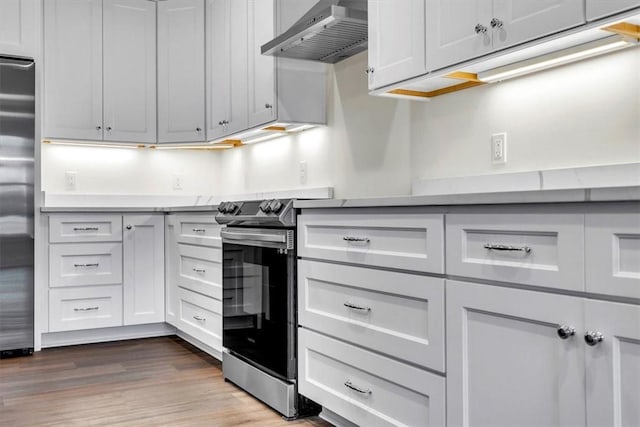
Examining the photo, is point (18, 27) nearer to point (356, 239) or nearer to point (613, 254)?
point (356, 239)

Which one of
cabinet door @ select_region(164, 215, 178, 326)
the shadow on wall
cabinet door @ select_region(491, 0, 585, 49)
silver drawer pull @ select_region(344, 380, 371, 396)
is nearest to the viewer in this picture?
cabinet door @ select_region(491, 0, 585, 49)

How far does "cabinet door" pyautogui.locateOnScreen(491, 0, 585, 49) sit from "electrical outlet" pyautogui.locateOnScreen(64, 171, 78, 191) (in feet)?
11.4

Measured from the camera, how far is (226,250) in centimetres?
308

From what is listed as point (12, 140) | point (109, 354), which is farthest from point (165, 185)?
point (109, 354)

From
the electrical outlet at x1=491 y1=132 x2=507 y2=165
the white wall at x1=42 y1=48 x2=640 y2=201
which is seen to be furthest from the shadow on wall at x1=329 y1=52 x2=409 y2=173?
the electrical outlet at x1=491 y1=132 x2=507 y2=165

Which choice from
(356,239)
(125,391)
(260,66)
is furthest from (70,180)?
(356,239)

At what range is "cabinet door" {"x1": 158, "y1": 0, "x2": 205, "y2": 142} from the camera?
434cm

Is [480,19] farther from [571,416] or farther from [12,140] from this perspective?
[12,140]

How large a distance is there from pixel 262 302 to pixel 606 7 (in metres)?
1.77

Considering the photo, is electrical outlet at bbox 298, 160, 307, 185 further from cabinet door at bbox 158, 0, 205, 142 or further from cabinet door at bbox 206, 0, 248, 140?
cabinet door at bbox 158, 0, 205, 142

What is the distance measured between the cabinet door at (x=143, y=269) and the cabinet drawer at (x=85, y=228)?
0.24 ft

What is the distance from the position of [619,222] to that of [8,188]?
11.9ft

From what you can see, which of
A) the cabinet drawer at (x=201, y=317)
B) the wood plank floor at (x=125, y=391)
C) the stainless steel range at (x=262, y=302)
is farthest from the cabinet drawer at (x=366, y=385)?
the cabinet drawer at (x=201, y=317)

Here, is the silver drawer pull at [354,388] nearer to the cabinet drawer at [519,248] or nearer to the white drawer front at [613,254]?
the cabinet drawer at [519,248]
